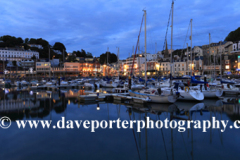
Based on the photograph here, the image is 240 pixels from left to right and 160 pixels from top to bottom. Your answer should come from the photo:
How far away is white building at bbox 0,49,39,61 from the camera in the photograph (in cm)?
13700

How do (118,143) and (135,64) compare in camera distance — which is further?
(135,64)

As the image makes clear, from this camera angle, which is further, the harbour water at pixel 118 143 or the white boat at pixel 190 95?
the white boat at pixel 190 95

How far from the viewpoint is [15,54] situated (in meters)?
141

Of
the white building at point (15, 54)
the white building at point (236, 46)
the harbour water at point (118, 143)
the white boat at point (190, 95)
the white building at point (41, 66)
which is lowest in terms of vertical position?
the harbour water at point (118, 143)

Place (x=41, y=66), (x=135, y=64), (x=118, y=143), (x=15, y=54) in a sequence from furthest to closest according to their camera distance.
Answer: (x=15, y=54) → (x=135, y=64) → (x=41, y=66) → (x=118, y=143)

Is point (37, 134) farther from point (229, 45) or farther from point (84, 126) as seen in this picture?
point (229, 45)

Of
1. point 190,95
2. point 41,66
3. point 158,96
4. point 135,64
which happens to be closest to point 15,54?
point 41,66

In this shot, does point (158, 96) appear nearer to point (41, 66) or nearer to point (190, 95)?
point (190, 95)

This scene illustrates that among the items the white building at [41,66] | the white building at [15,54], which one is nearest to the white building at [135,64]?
the white building at [41,66]

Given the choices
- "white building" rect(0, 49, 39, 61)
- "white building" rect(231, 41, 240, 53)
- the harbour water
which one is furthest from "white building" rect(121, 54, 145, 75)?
the harbour water

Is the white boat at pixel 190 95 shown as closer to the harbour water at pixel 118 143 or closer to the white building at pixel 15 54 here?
the harbour water at pixel 118 143

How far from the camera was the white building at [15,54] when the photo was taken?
5394 inches

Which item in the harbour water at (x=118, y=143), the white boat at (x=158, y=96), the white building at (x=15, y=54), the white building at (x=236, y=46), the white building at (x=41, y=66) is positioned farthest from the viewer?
the white building at (x=15, y=54)

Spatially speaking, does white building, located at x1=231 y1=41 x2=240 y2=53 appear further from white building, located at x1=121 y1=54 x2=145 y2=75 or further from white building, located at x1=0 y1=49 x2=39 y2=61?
white building, located at x1=0 y1=49 x2=39 y2=61
